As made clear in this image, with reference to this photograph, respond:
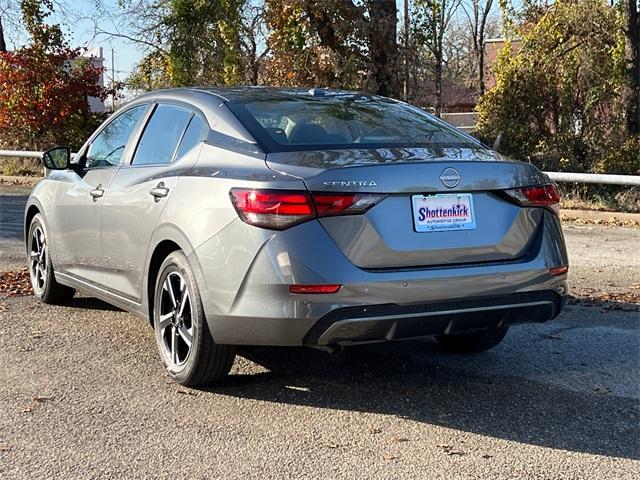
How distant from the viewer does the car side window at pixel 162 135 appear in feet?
16.6

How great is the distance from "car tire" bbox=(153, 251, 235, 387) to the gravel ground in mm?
118

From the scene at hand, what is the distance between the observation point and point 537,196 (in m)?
4.51

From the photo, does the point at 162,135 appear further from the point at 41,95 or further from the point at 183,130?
the point at 41,95

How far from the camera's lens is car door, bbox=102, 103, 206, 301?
15.8 feet

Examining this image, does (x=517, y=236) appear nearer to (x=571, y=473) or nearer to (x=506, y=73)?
(x=571, y=473)

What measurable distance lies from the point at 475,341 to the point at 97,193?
2.64 metres

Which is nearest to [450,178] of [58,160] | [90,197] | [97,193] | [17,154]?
[97,193]

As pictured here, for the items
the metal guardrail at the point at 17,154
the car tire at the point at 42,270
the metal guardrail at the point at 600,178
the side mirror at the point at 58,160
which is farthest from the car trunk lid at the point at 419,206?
the metal guardrail at the point at 17,154

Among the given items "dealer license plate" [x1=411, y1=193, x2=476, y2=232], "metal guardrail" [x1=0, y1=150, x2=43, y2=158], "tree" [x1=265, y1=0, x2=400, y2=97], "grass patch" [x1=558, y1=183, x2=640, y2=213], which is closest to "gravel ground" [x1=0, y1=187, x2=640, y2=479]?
"dealer license plate" [x1=411, y1=193, x2=476, y2=232]

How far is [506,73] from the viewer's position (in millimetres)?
15547

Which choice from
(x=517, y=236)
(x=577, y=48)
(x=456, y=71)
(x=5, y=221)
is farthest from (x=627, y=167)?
(x=456, y=71)

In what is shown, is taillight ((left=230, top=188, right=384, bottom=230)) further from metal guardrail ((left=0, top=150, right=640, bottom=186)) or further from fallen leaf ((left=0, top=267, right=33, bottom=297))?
metal guardrail ((left=0, top=150, right=640, bottom=186))

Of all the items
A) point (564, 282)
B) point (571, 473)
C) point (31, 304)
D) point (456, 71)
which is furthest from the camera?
point (456, 71)

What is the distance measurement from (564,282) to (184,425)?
7.04ft
